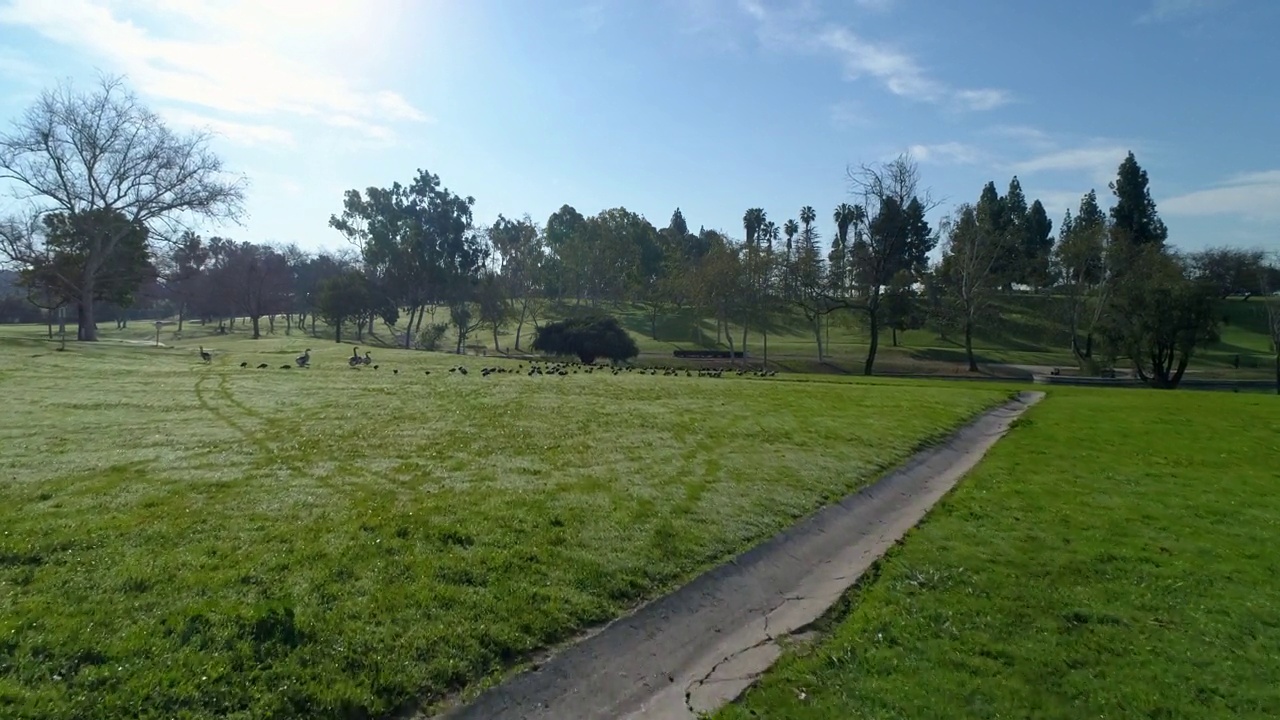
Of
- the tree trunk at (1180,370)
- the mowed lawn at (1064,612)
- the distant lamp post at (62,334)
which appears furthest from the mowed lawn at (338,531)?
the tree trunk at (1180,370)

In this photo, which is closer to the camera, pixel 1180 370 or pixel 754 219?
pixel 1180 370

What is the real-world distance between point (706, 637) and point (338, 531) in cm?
486

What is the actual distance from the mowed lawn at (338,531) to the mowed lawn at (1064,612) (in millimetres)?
2383

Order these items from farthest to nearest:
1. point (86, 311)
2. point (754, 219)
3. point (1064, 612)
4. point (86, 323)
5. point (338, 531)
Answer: point (754, 219) < point (86, 323) < point (86, 311) < point (338, 531) < point (1064, 612)

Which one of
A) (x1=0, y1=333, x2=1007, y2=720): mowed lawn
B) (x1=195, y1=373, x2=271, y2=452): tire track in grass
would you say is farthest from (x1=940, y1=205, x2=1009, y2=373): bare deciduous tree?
(x1=195, y1=373, x2=271, y2=452): tire track in grass

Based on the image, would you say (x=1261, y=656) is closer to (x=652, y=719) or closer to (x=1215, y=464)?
(x=652, y=719)

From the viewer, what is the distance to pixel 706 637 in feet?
28.7

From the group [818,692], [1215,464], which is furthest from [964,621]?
[1215,464]

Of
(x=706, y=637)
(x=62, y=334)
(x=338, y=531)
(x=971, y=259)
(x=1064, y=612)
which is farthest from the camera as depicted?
(x=971, y=259)

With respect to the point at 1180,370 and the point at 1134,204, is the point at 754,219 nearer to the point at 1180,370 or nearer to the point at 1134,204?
the point at 1134,204

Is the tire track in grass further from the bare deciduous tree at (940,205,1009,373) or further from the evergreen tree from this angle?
the evergreen tree

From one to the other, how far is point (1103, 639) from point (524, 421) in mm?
14717

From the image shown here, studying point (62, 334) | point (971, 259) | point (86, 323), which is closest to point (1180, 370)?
point (971, 259)

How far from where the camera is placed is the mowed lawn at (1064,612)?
7465mm
